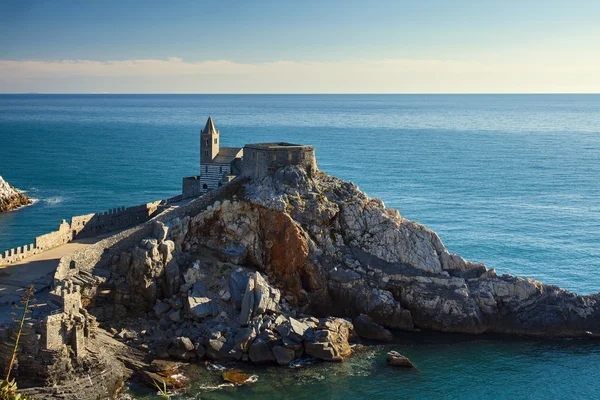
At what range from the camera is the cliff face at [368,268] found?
5531cm

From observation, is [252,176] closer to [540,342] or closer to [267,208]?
[267,208]

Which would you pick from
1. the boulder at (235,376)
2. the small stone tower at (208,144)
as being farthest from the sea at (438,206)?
the small stone tower at (208,144)

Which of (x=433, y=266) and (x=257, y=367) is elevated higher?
(x=433, y=266)

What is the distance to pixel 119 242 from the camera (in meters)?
55.7

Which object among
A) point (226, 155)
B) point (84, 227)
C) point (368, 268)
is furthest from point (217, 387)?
point (226, 155)

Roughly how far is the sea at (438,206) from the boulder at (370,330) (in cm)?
100

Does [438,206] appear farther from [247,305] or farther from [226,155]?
[247,305]

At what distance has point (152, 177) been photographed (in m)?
121

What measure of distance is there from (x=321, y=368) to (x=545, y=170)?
8828 cm

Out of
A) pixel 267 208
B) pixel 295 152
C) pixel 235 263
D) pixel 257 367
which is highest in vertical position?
pixel 295 152

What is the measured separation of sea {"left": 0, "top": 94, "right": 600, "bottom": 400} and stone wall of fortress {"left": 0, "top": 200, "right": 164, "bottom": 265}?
14.3 m

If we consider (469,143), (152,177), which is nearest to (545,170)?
(469,143)

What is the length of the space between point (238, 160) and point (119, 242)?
1899 cm

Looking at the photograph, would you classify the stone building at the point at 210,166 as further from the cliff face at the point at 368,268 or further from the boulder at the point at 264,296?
the boulder at the point at 264,296
